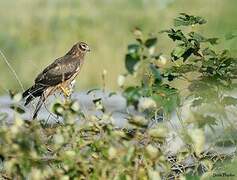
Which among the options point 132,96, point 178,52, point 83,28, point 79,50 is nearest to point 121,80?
point 132,96

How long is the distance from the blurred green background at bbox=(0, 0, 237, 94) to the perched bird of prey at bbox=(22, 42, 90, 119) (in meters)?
4.83

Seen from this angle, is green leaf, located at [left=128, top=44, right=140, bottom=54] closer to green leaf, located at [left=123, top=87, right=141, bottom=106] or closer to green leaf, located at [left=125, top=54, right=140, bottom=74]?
green leaf, located at [left=125, top=54, right=140, bottom=74]

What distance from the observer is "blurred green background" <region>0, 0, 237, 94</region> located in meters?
16.8

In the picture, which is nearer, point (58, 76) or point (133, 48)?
point (133, 48)

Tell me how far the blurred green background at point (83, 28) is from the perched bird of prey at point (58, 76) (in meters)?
4.83

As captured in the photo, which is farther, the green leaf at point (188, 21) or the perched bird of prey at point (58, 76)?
the perched bird of prey at point (58, 76)

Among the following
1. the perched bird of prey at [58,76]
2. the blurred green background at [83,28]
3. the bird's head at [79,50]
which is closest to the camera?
the perched bird of prey at [58,76]

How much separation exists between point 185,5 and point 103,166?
16.2 meters

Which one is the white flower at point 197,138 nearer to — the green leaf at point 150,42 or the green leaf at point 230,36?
the green leaf at point 150,42

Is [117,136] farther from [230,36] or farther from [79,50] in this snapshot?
[79,50]

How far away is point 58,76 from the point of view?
9711 millimetres

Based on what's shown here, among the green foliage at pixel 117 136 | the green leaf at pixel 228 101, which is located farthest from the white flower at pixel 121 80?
the green leaf at pixel 228 101

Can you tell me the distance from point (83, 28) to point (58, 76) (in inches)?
435

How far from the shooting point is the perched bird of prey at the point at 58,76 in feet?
30.2
